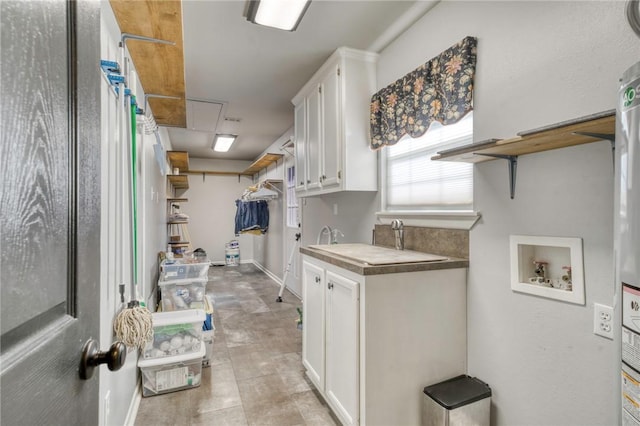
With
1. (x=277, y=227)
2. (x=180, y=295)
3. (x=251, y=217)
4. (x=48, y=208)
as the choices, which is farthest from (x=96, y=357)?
(x=251, y=217)

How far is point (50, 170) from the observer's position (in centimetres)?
51

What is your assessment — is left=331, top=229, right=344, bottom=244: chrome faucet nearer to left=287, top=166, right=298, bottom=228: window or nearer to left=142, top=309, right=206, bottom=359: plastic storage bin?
left=142, top=309, right=206, bottom=359: plastic storage bin

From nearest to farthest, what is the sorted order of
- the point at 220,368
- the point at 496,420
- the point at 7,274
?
the point at 7,274
the point at 496,420
the point at 220,368

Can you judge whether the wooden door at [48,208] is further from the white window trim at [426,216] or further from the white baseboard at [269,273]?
the white baseboard at [269,273]

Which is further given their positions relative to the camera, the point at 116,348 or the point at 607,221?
the point at 607,221

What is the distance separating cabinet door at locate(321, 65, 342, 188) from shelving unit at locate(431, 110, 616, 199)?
1.14 m

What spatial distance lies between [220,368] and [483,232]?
2288 mm

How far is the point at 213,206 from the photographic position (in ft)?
26.9

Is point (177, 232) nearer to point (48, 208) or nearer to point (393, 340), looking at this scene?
point (393, 340)

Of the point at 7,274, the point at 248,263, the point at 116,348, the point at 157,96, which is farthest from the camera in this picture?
the point at 248,263

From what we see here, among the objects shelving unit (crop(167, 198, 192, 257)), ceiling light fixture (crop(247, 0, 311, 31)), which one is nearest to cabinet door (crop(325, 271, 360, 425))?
ceiling light fixture (crop(247, 0, 311, 31))

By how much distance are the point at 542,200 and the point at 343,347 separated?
4.11 feet

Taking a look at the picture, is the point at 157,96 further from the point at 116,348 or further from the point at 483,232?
the point at 483,232

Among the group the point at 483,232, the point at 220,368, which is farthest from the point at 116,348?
the point at 220,368
